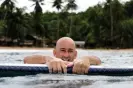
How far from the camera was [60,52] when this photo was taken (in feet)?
15.2

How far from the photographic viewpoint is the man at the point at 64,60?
4.17 metres

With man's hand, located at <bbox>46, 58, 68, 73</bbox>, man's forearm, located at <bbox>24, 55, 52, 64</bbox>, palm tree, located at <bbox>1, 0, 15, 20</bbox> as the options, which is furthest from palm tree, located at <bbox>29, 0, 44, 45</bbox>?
man's hand, located at <bbox>46, 58, 68, 73</bbox>

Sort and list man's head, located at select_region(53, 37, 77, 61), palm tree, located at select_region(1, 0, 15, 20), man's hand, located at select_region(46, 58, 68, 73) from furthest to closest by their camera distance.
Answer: palm tree, located at select_region(1, 0, 15, 20)
man's head, located at select_region(53, 37, 77, 61)
man's hand, located at select_region(46, 58, 68, 73)

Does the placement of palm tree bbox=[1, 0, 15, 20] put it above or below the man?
above

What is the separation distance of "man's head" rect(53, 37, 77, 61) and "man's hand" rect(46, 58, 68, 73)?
0.40 m

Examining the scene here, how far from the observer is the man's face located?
4.59 m

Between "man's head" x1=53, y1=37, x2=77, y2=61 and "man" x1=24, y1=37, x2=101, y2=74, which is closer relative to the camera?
"man" x1=24, y1=37, x2=101, y2=74

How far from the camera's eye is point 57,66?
412 centimetres

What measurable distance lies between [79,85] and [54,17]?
2464 inches

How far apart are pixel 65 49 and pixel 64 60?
0.50ft

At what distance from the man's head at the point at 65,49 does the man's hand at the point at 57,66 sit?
395 mm

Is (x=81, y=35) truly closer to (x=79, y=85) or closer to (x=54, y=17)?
(x=54, y=17)

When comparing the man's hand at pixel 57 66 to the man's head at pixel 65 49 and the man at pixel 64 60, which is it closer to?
the man at pixel 64 60

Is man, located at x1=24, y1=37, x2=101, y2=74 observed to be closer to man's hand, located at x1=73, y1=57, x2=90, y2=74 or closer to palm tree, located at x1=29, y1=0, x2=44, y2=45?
man's hand, located at x1=73, y1=57, x2=90, y2=74
